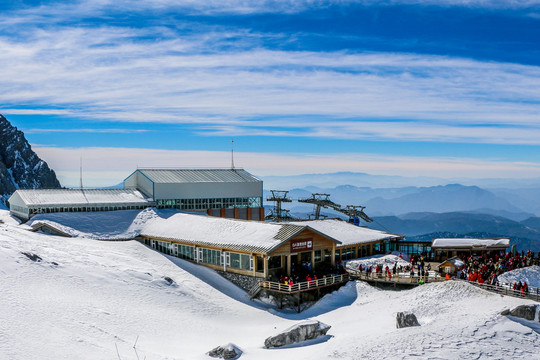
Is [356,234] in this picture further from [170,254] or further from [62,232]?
[62,232]

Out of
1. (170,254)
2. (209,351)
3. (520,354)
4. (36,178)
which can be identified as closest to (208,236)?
(170,254)

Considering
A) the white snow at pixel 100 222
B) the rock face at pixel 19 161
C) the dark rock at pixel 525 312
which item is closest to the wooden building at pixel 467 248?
the dark rock at pixel 525 312

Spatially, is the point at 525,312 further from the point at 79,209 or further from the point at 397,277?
the point at 79,209

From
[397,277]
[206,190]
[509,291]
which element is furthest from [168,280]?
[206,190]

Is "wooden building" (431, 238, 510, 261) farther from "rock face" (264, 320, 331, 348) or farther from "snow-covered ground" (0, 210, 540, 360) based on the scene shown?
"rock face" (264, 320, 331, 348)

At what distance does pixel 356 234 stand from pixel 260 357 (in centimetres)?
2789

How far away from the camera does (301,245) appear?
4350 cm

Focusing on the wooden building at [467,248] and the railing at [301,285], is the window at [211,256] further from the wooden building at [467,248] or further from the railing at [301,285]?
the wooden building at [467,248]

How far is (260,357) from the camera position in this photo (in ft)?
94.5

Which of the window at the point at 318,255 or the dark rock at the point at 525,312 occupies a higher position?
the dark rock at the point at 525,312

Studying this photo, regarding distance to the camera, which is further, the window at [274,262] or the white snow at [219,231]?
the white snow at [219,231]

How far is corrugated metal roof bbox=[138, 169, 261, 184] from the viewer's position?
2739 inches

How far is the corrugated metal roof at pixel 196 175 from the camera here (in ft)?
228

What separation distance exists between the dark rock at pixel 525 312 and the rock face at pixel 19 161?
6692 inches
